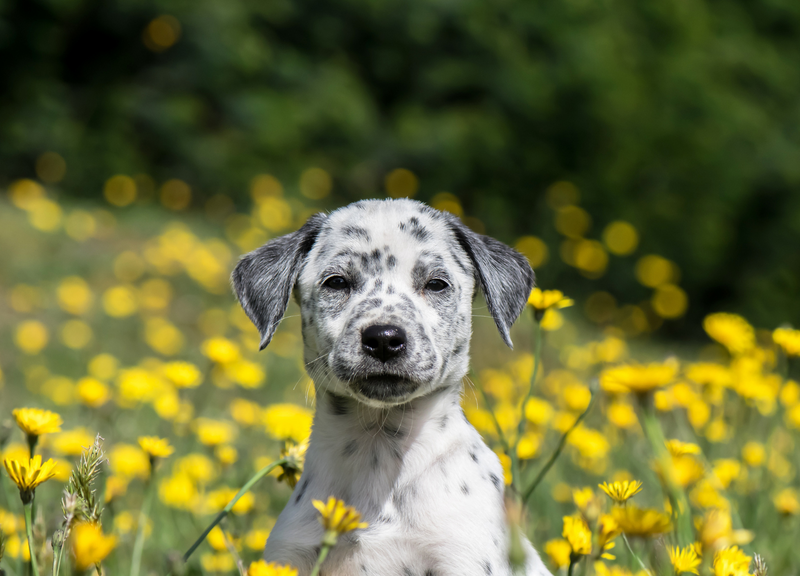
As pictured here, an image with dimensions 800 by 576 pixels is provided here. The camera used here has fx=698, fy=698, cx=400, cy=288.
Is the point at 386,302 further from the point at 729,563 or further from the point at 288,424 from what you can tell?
the point at 729,563

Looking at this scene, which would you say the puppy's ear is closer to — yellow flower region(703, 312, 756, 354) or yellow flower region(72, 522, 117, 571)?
yellow flower region(72, 522, 117, 571)

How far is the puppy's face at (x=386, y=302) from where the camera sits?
2.66 m

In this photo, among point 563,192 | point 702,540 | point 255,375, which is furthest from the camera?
point 563,192

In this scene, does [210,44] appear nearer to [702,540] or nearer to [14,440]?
[14,440]

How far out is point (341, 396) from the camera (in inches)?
117

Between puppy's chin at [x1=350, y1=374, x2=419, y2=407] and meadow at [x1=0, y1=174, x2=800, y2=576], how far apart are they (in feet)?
1.06

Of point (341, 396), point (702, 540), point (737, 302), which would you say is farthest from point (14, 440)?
point (737, 302)

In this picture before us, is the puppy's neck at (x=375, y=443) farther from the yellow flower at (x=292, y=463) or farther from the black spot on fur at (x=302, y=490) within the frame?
the yellow flower at (x=292, y=463)

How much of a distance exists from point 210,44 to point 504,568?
11.8m

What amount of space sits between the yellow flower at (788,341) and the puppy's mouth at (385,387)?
169cm

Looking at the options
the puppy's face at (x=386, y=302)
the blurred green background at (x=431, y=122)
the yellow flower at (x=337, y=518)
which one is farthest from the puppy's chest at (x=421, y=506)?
the blurred green background at (x=431, y=122)

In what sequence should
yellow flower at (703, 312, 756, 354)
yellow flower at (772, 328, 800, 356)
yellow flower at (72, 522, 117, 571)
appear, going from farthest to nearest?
yellow flower at (703, 312, 756, 354), yellow flower at (772, 328, 800, 356), yellow flower at (72, 522, 117, 571)

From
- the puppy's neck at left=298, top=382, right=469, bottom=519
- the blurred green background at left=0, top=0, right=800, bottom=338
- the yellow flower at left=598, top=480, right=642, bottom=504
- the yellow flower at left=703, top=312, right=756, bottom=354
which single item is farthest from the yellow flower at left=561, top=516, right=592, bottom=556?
the blurred green background at left=0, top=0, right=800, bottom=338

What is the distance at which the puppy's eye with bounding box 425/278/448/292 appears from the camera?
10.1 feet
